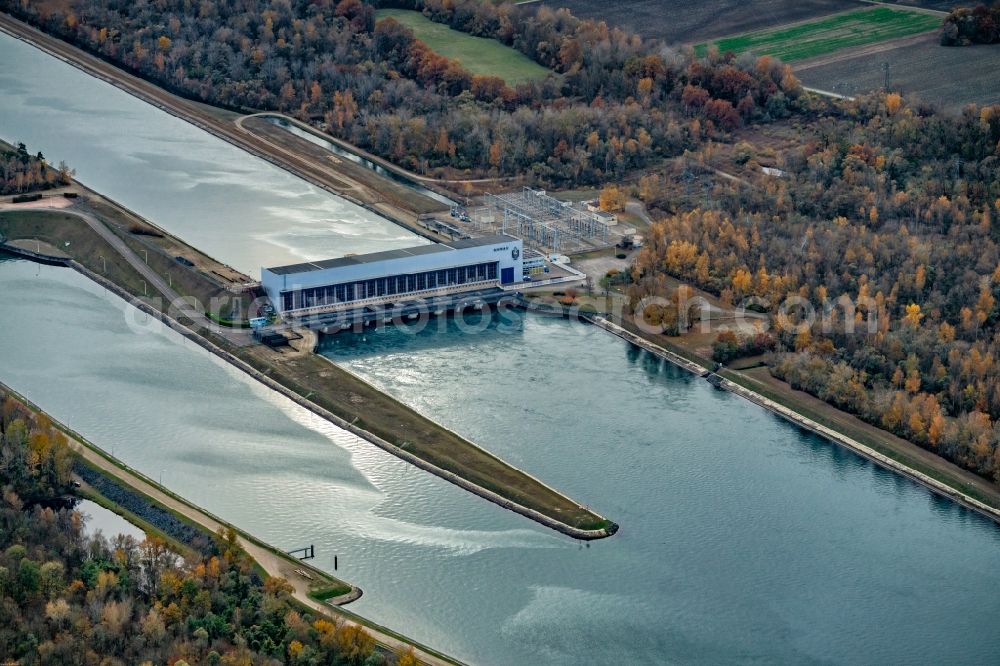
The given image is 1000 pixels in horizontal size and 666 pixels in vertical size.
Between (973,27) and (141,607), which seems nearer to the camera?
(141,607)

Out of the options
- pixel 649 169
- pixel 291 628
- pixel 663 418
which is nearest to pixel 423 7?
pixel 649 169

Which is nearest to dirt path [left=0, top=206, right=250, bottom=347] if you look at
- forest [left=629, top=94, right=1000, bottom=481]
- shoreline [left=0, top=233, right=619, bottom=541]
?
shoreline [left=0, top=233, right=619, bottom=541]

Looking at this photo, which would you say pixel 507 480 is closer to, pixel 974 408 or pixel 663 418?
pixel 663 418

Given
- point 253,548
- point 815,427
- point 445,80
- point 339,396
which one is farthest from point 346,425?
point 445,80

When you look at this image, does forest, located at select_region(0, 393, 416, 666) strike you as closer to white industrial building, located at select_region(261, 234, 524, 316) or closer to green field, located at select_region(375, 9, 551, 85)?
white industrial building, located at select_region(261, 234, 524, 316)

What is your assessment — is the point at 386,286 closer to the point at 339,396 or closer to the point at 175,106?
the point at 339,396

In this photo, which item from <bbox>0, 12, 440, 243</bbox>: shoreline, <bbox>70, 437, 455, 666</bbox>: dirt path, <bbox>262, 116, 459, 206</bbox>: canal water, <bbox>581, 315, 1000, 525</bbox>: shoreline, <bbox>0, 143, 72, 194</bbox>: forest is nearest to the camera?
<bbox>70, 437, 455, 666</bbox>: dirt path
